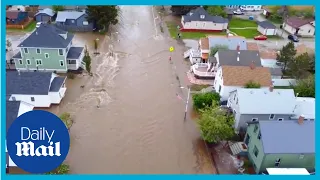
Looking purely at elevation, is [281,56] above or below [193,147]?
above

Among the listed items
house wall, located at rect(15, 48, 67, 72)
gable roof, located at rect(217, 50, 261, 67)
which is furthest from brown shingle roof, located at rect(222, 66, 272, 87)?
house wall, located at rect(15, 48, 67, 72)

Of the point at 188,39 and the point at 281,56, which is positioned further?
the point at 188,39

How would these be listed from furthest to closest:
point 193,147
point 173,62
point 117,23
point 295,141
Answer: point 117,23 < point 173,62 < point 193,147 < point 295,141

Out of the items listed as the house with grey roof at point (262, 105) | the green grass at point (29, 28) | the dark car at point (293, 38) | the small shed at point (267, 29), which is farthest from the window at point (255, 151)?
the green grass at point (29, 28)

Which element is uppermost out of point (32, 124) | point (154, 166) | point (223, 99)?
point (32, 124)

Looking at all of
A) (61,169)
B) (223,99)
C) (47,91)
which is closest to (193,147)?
(223,99)

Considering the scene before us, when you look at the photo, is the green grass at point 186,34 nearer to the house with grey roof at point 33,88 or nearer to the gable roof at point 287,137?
the house with grey roof at point 33,88

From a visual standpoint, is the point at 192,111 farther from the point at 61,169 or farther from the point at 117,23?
the point at 117,23

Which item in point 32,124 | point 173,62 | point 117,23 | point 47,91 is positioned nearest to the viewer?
point 32,124

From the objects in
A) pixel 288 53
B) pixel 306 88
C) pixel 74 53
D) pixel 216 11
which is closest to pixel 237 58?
pixel 288 53
